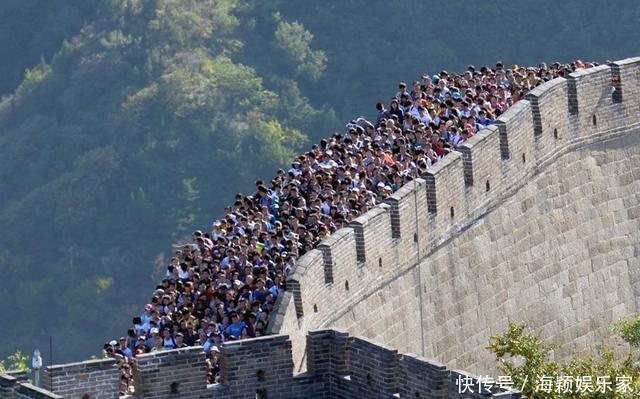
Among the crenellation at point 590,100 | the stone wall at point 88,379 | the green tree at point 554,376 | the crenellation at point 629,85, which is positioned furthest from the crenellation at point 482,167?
the stone wall at point 88,379

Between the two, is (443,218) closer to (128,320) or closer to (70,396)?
(70,396)

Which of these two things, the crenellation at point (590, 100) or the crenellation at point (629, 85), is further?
the crenellation at point (629, 85)

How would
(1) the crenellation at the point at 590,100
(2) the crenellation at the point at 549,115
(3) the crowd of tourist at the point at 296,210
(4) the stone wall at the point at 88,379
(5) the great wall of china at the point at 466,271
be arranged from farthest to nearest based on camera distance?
(1) the crenellation at the point at 590,100
(2) the crenellation at the point at 549,115
(3) the crowd of tourist at the point at 296,210
(5) the great wall of china at the point at 466,271
(4) the stone wall at the point at 88,379

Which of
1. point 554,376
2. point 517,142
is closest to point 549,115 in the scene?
point 517,142

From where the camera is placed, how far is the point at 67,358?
114375 mm

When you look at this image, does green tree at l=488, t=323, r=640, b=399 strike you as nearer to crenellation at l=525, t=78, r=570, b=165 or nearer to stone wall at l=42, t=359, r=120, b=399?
stone wall at l=42, t=359, r=120, b=399

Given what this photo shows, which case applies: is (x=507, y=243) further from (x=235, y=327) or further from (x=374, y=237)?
(x=235, y=327)

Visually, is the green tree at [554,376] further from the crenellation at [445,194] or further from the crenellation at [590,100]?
the crenellation at [590,100]

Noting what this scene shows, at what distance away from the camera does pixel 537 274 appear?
45094 millimetres

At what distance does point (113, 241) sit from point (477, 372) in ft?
282

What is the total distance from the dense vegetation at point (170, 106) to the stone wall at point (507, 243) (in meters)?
71.6

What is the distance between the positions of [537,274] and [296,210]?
7.10 m

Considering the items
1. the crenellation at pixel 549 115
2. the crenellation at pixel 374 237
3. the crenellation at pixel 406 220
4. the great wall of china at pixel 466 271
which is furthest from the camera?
the crenellation at pixel 549 115

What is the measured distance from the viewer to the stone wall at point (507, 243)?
39625 millimetres
